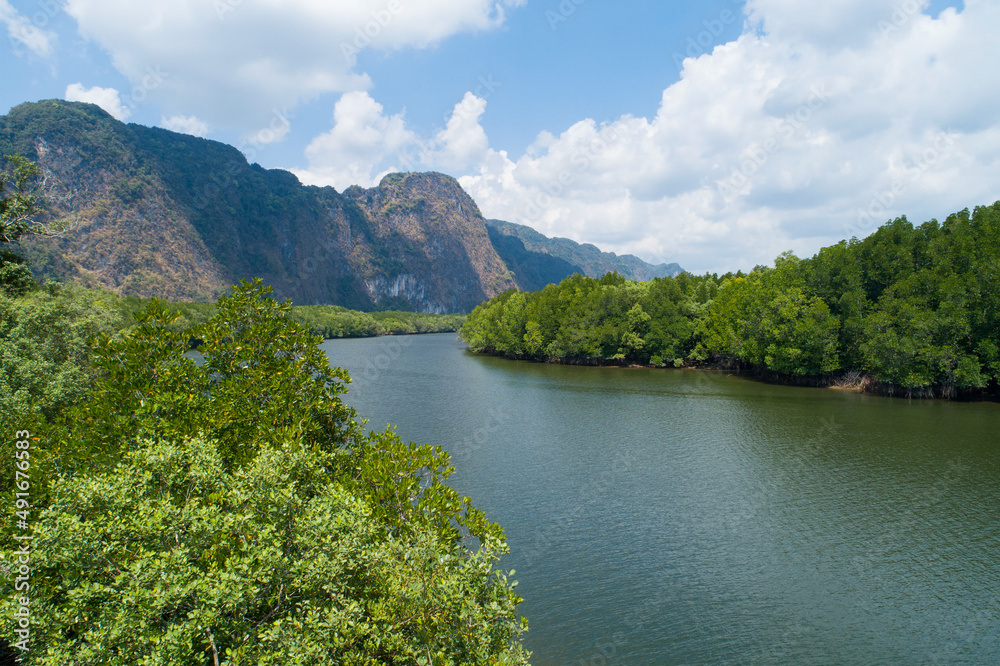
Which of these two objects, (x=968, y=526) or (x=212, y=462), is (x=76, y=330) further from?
(x=968, y=526)

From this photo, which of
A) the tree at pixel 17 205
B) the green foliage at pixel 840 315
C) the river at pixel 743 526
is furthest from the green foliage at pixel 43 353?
the green foliage at pixel 840 315

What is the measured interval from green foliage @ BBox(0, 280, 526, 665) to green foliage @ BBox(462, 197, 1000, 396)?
59057 millimetres

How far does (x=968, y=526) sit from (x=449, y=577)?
86.0ft

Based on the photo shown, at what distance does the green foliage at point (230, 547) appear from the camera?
853cm

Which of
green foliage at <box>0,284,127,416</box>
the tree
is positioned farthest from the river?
the tree

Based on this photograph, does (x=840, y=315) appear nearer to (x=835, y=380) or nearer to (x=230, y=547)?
(x=835, y=380)

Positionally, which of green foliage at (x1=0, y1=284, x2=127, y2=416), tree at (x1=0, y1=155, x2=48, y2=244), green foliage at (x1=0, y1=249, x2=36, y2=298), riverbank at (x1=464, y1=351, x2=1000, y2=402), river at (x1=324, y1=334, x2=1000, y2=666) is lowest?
river at (x1=324, y1=334, x2=1000, y2=666)

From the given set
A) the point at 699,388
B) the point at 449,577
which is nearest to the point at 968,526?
the point at 449,577

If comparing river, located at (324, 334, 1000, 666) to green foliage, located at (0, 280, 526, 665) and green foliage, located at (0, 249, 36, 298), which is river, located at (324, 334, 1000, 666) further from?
green foliage, located at (0, 249, 36, 298)

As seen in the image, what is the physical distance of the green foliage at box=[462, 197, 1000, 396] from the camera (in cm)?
5184

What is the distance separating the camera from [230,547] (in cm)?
957

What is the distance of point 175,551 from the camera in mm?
8656

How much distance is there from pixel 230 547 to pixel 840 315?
234 feet

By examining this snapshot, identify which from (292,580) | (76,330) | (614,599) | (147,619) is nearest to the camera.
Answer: (147,619)
